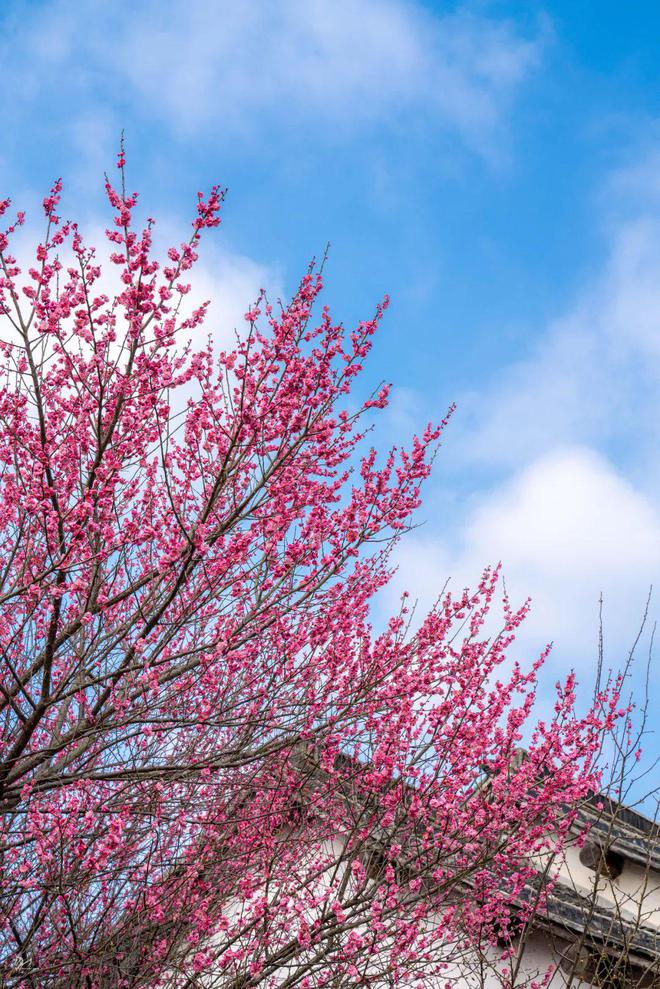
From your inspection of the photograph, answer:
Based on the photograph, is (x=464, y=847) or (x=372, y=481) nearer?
(x=464, y=847)

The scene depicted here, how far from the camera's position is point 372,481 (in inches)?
265

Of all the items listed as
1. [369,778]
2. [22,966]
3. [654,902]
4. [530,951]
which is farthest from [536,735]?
[654,902]

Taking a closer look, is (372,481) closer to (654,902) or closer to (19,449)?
(19,449)

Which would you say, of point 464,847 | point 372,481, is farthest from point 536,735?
point 372,481

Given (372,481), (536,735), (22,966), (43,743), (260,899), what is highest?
(372,481)

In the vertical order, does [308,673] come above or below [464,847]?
above

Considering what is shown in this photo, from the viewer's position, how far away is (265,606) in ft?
19.6

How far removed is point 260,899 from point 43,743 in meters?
2.74

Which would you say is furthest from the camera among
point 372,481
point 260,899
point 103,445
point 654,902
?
point 654,902

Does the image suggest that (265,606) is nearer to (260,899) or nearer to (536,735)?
(260,899)

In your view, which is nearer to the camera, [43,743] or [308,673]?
[308,673]

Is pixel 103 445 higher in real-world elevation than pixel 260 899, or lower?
higher

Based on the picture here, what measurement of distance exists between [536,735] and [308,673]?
6.59 feet

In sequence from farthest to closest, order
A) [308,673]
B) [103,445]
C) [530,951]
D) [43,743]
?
[530,951] < [43,743] < [308,673] < [103,445]
